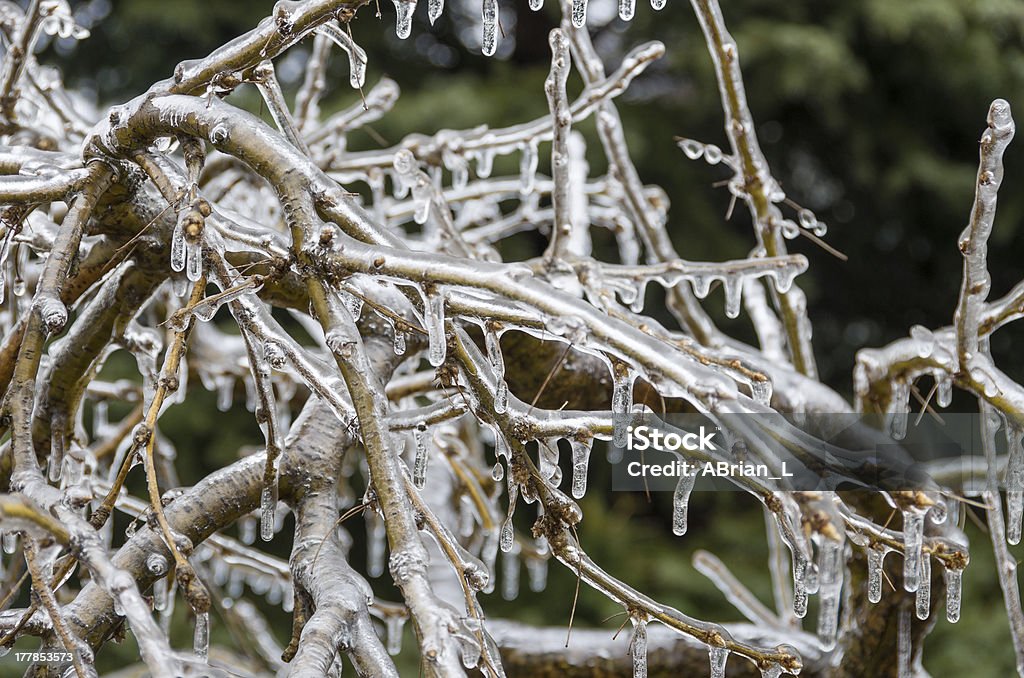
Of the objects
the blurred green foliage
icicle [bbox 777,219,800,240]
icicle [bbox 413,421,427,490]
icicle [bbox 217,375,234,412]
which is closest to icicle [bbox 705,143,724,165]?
icicle [bbox 777,219,800,240]

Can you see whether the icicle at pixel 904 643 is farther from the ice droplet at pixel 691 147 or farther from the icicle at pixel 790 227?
the ice droplet at pixel 691 147

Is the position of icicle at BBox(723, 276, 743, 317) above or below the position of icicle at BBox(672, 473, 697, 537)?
above

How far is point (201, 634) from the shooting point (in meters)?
1.10

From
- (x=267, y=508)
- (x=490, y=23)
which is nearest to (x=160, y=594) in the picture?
(x=267, y=508)

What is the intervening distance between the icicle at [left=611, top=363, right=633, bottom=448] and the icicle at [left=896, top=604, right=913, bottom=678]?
3.49ft

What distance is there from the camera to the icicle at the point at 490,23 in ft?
3.97

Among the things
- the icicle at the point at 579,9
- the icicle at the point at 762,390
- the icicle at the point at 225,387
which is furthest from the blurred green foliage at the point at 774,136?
the icicle at the point at 762,390

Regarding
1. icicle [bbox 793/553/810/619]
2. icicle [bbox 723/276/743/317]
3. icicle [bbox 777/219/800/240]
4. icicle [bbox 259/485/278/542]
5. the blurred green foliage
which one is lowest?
icicle [bbox 793/553/810/619]

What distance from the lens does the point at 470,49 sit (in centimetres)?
543

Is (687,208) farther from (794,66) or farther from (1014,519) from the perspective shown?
(1014,519)

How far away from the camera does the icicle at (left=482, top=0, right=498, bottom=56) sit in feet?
3.97

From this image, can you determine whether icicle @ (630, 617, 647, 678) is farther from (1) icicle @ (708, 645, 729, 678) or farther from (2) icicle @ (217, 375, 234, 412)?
(2) icicle @ (217, 375, 234, 412)

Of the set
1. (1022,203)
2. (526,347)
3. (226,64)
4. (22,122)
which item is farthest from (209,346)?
(1022,203)

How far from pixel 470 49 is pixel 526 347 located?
4.06m
